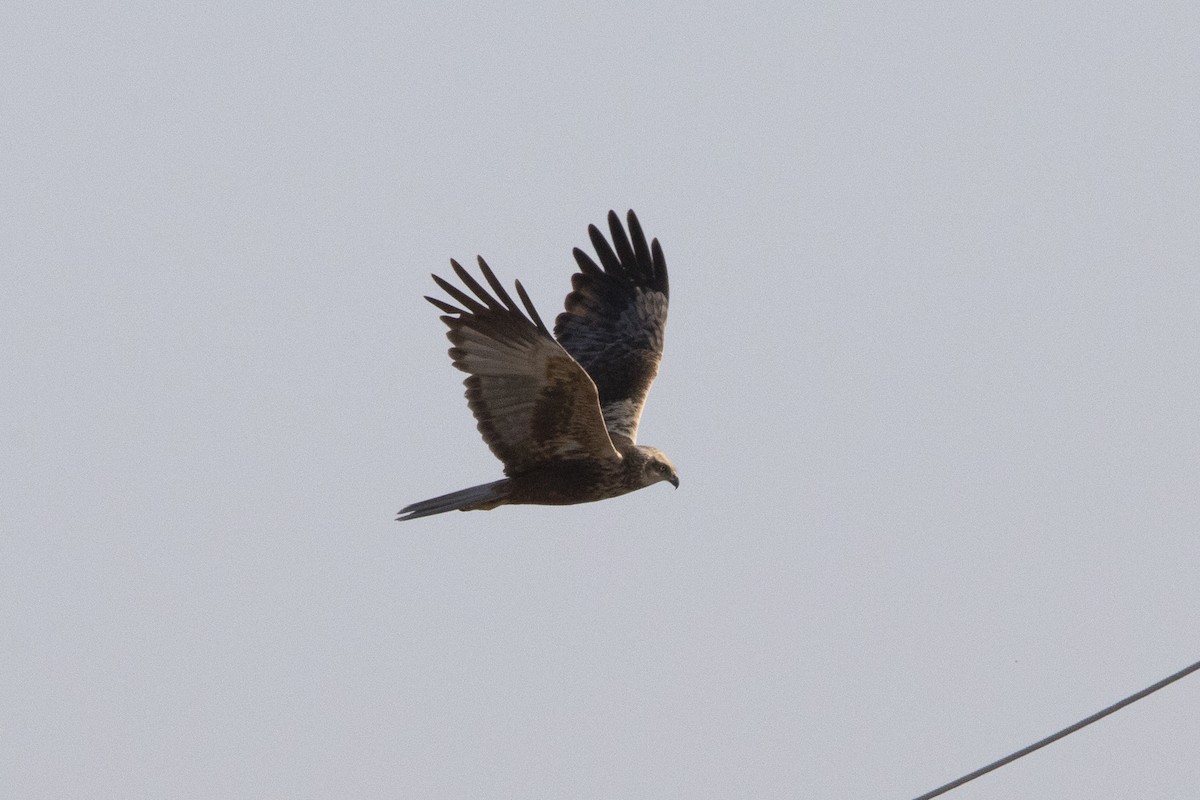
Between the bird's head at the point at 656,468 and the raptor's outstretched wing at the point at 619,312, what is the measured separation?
1.14 metres

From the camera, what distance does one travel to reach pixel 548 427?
379 inches

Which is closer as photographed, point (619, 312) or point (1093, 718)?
point (1093, 718)

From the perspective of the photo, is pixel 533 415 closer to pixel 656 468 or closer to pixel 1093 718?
pixel 656 468

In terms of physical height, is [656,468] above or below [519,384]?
below

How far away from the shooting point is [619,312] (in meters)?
12.2

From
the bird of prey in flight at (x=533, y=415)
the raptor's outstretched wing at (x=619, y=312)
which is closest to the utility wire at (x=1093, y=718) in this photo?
the bird of prey in flight at (x=533, y=415)

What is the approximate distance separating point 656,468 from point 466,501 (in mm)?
1472

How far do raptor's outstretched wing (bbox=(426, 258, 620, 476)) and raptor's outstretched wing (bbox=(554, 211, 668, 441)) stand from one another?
1.95 metres

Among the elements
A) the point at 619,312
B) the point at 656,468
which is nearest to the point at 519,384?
the point at 656,468

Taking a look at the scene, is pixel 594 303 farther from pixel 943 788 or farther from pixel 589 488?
pixel 943 788

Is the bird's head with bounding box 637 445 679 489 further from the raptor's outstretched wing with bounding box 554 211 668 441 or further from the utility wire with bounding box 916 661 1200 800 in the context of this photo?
the utility wire with bounding box 916 661 1200 800

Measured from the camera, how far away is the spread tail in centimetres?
938

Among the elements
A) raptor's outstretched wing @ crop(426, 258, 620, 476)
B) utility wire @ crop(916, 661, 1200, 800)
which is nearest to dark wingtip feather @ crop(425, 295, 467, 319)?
raptor's outstretched wing @ crop(426, 258, 620, 476)

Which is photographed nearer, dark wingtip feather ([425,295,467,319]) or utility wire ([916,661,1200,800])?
utility wire ([916,661,1200,800])
